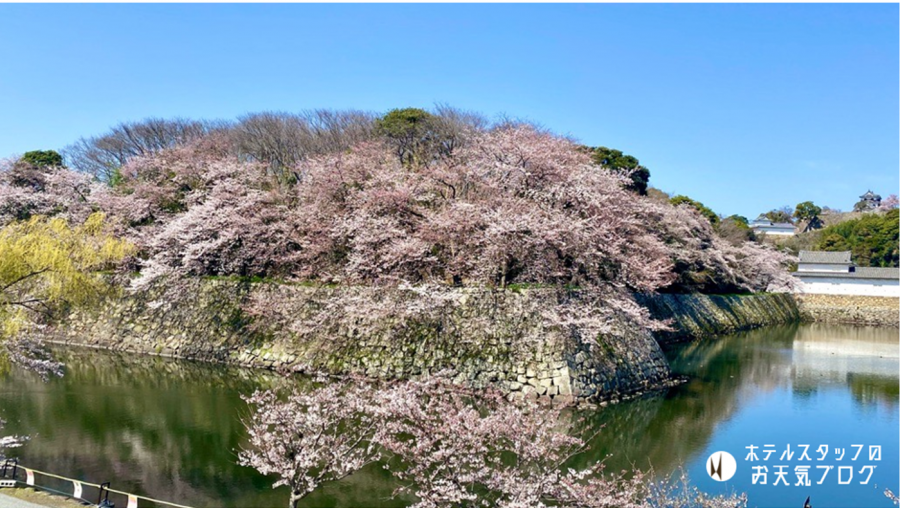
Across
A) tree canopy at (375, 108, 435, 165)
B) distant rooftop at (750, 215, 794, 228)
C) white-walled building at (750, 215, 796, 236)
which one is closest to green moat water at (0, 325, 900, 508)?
tree canopy at (375, 108, 435, 165)

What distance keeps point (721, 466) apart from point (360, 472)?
22.5 feet

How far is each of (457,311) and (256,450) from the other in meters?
8.20

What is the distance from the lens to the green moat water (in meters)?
10.8

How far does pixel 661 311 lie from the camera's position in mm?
30281

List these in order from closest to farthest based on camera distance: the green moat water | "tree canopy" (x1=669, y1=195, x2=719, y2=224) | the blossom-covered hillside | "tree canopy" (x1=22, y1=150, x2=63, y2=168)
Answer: the green moat water
the blossom-covered hillside
"tree canopy" (x1=22, y1=150, x2=63, y2=168)
"tree canopy" (x1=669, y1=195, x2=719, y2=224)

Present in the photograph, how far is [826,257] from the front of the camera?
48625mm

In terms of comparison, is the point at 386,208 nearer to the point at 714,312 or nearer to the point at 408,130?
the point at 408,130

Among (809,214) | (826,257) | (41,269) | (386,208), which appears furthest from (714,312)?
(809,214)

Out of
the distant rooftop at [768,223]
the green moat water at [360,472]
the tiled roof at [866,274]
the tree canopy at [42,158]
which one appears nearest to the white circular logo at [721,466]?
the green moat water at [360,472]

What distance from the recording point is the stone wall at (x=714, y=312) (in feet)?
99.7

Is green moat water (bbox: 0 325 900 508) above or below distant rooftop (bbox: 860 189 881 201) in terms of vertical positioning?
below

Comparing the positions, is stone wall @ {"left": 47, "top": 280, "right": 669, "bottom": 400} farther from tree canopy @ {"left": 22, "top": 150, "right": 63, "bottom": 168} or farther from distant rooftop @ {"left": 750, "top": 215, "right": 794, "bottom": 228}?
distant rooftop @ {"left": 750, "top": 215, "right": 794, "bottom": 228}

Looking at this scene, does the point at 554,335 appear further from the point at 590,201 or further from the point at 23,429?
the point at 23,429

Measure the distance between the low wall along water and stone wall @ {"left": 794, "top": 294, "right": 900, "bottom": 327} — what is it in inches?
1318
